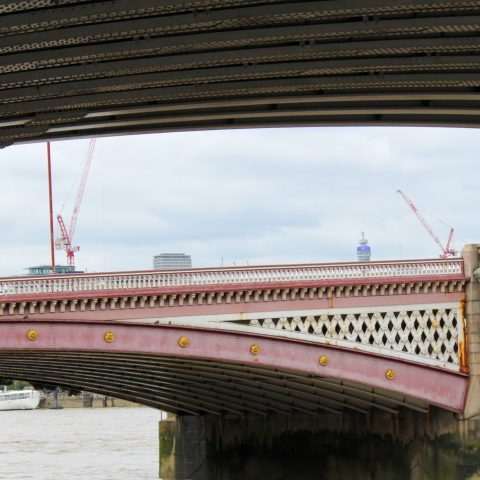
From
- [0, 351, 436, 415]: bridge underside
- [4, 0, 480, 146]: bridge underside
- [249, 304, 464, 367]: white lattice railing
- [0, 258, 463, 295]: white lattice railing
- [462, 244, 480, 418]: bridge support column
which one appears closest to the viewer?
[4, 0, 480, 146]: bridge underside

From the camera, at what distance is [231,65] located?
2628 centimetres

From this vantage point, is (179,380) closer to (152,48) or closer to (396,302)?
(396,302)

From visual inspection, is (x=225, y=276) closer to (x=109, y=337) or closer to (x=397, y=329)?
(x=109, y=337)

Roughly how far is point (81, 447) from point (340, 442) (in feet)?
118

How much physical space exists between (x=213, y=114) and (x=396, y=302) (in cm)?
943

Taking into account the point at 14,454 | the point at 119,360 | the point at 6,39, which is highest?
the point at 6,39

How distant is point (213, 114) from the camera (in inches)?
1203

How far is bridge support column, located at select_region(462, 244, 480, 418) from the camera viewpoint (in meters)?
36.5

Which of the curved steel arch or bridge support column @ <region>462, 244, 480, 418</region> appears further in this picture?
bridge support column @ <region>462, 244, 480, 418</region>

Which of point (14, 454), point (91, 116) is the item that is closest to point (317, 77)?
point (91, 116)

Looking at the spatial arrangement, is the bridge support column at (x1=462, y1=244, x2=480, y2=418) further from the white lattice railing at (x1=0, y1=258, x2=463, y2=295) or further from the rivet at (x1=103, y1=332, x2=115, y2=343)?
the rivet at (x1=103, y1=332, x2=115, y2=343)

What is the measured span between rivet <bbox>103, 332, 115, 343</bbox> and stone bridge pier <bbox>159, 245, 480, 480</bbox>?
10280 millimetres

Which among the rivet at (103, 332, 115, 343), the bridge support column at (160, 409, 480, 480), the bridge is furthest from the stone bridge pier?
the rivet at (103, 332, 115, 343)

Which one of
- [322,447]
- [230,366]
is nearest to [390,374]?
[230,366]
